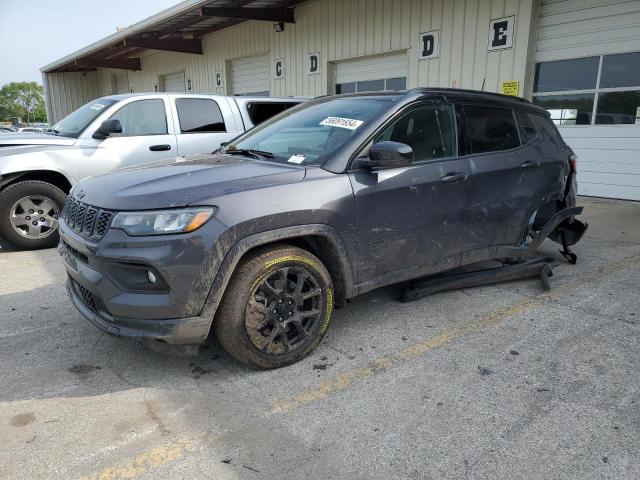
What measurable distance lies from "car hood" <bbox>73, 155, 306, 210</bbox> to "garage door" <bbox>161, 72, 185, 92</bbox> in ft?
63.4

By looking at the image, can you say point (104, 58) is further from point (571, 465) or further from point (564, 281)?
point (571, 465)

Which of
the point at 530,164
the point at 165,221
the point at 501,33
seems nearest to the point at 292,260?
the point at 165,221

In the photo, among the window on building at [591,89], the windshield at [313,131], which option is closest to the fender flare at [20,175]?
the windshield at [313,131]

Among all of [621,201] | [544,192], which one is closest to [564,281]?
[544,192]

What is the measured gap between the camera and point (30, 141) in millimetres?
6082

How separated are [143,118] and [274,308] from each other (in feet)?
15.5

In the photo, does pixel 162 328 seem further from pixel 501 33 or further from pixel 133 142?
pixel 501 33

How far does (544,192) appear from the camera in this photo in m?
4.56

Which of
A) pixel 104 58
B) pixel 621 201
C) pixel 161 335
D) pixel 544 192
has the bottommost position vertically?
pixel 621 201

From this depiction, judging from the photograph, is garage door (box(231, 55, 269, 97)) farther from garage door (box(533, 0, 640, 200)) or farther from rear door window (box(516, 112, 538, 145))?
rear door window (box(516, 112, 538, 145))

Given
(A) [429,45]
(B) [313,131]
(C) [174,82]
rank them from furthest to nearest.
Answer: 1. (C) [174,82]
2. (A) [429,45]
3. (B) [313,131]

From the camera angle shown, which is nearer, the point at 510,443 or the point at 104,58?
the point at 510,443

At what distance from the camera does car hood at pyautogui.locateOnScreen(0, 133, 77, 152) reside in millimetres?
→ 5973

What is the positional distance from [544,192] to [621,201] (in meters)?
5.72
